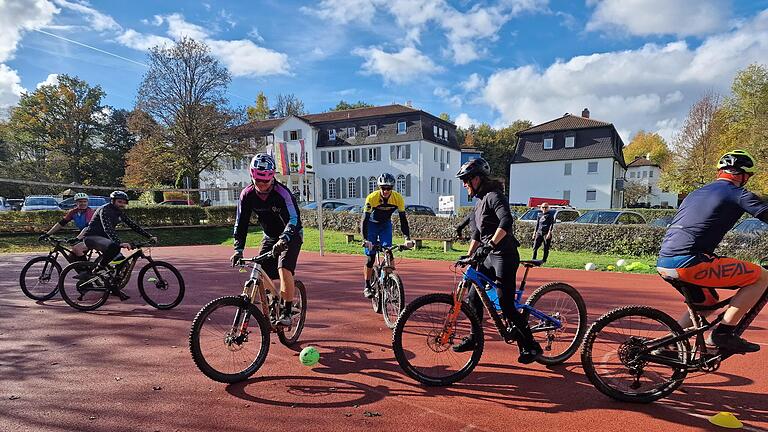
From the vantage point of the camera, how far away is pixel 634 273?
10164 millimetres

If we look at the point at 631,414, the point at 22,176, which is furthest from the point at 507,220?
the point at 22,176

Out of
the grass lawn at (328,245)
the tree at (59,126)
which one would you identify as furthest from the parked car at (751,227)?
the tree at (59,126)

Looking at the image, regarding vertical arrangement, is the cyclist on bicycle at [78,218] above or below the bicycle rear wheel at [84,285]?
above

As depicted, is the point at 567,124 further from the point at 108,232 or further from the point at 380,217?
the point at 108,232

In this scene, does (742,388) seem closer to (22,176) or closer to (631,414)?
(631,414)

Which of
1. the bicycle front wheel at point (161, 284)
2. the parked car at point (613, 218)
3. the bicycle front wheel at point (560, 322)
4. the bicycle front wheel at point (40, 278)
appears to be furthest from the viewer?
the parked car at point (613, 218)

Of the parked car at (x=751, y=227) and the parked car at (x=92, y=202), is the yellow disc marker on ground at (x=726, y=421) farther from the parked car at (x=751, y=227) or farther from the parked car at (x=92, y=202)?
the parked car at (x=92, y=202)

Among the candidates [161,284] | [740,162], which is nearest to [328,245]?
[161,284]

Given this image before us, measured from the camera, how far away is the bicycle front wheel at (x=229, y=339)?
368 centimetres

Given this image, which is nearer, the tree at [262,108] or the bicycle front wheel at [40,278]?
the bicycle front wheel at [40,278]

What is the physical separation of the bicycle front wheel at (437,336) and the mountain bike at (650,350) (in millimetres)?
980

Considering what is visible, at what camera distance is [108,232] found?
677cm

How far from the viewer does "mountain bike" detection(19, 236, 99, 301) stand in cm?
725

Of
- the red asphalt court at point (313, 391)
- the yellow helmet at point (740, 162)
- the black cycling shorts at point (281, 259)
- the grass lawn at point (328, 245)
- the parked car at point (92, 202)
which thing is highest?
the parked car at point (92, 202)
